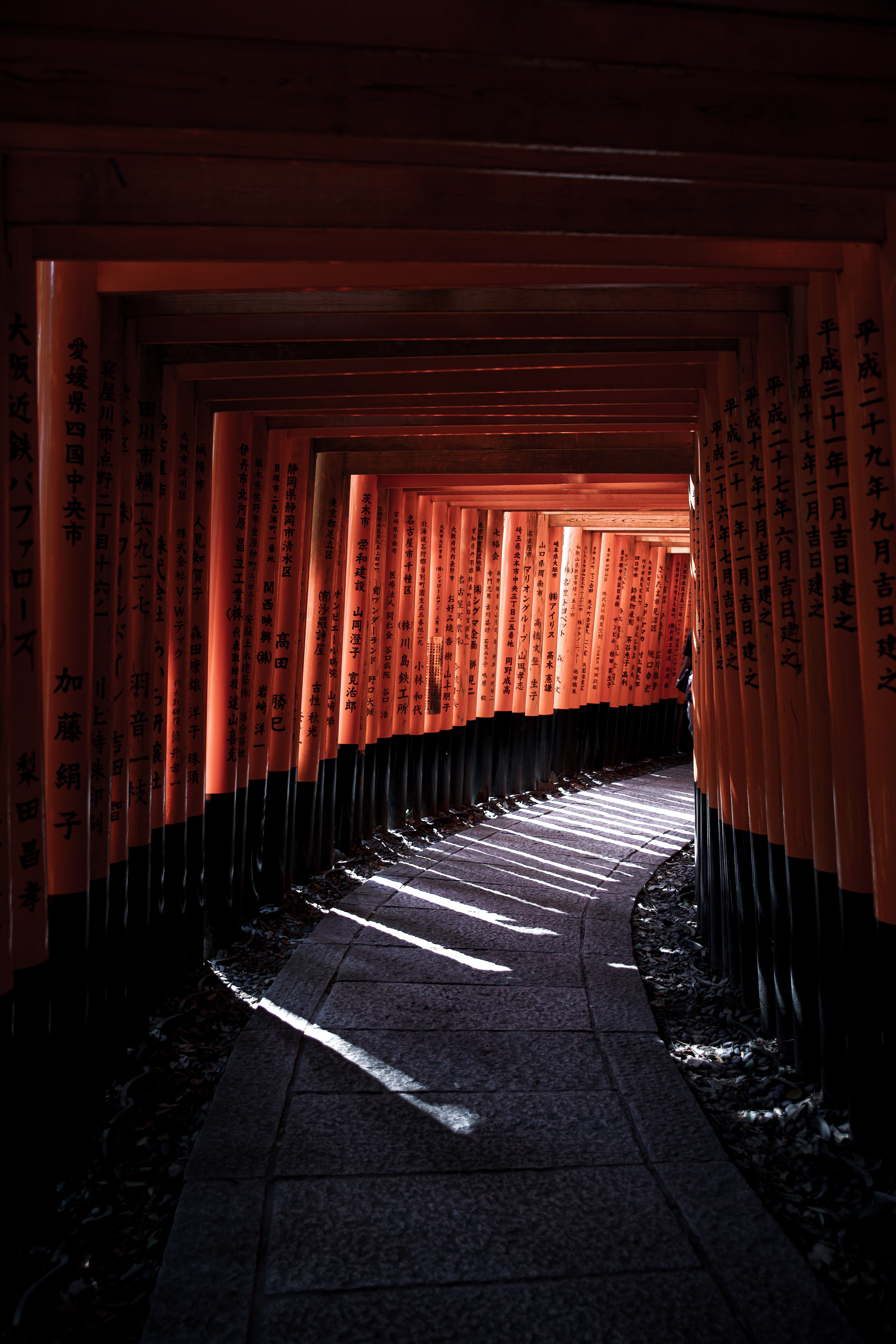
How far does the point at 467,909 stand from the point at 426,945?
2.65ft

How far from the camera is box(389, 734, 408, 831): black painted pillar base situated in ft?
27.6

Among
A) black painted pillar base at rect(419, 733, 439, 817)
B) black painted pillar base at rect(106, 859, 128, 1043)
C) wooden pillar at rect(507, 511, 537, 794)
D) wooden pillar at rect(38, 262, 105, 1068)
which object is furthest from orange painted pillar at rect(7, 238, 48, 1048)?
wooden pillar at rect(507, 511, 537, 794)

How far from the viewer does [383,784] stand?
328 inches

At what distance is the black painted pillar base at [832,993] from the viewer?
3365mm

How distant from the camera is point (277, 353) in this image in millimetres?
4207

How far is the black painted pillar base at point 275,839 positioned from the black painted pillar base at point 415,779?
2651 millimetres

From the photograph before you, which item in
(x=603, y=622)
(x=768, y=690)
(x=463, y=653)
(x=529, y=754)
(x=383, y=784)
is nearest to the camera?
(x=768, y=690)

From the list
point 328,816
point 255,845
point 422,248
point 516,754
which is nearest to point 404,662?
point 328,816

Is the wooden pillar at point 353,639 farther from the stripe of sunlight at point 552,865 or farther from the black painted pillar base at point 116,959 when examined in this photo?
the black painted pillar base at point 116,959

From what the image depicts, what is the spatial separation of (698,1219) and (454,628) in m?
7.12

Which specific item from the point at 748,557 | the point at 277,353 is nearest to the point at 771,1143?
the point at 748,557

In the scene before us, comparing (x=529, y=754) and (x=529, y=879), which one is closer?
(x=529, y=879)

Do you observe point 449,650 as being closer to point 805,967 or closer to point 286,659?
point 286,659

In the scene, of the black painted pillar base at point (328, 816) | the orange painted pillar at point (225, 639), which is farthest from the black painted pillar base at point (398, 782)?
the orange painted pillar at point (225, 639)
